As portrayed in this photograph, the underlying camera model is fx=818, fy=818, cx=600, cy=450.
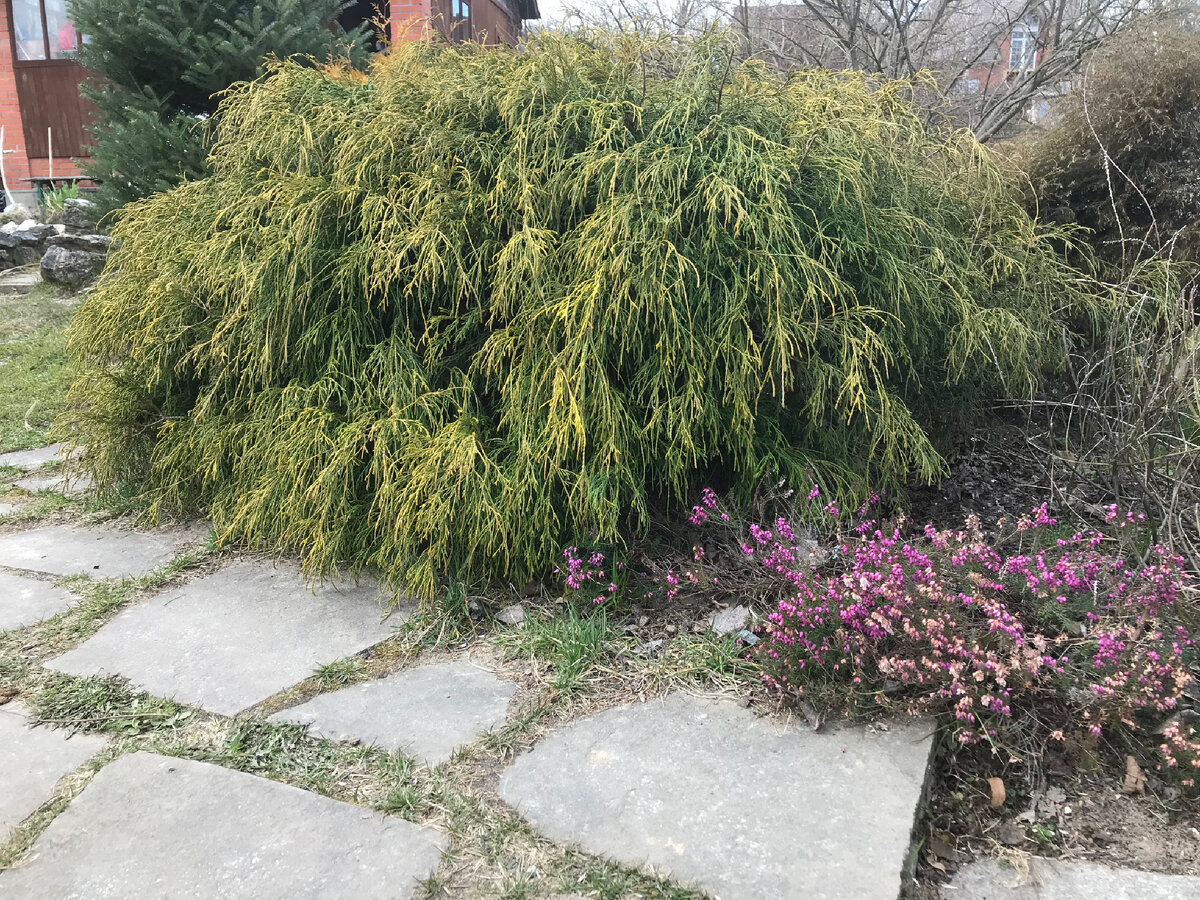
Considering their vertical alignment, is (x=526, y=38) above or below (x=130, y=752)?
above

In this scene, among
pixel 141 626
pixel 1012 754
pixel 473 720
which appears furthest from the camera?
pixel 141 626

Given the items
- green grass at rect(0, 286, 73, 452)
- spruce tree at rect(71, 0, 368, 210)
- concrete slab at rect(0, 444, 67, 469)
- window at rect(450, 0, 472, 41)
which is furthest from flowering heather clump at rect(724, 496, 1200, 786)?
window at rect(450, 0, 472, 41)

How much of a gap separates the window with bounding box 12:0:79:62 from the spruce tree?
851 centimetres

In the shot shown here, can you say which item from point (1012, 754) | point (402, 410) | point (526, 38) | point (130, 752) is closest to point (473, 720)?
point (130, 752)

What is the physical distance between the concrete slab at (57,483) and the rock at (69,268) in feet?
17.8

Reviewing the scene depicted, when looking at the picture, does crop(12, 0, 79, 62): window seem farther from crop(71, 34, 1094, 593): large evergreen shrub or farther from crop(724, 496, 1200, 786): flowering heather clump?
crop(724, 496, 1200, 786): flowering heather clump

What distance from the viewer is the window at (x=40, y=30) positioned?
13.5m

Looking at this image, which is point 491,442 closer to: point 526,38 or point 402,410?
point 402,410

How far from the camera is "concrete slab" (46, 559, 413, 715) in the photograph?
2551mm

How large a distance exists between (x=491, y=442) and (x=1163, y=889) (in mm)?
2289

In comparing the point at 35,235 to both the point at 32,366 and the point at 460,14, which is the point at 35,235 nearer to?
the point at 32,366

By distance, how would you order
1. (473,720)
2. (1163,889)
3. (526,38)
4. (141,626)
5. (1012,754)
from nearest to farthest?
(1163,889)
(1012,754)
(473,720)
(141,626)
(526,38)

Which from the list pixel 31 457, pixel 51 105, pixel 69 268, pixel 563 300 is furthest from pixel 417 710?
pixel 51 105

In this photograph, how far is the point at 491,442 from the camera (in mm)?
3049
